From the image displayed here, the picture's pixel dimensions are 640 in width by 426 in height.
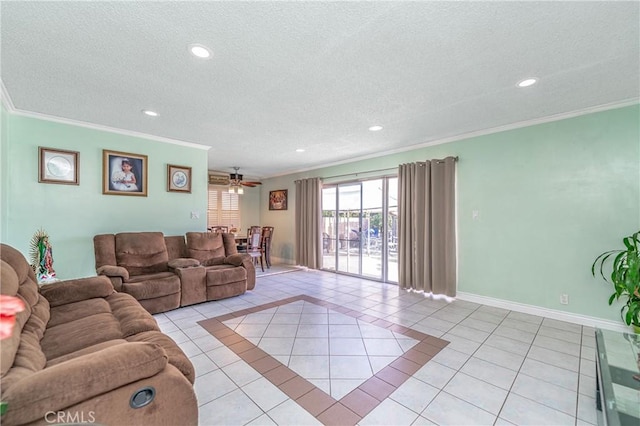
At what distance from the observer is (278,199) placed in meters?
7.70

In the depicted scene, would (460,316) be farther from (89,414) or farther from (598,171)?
(89,414)

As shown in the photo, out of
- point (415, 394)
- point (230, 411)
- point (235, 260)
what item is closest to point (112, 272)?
point (235, 260)

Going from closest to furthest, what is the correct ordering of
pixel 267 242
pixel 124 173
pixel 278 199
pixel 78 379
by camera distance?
pixel 78 379
pixel 124 173
pixel 267 242
pixel 278 199

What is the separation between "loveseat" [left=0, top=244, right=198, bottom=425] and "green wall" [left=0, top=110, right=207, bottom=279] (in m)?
2.05

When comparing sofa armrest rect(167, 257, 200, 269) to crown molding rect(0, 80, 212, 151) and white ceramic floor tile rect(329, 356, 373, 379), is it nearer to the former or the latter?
crown molding rect(0, 80, 212, 151)

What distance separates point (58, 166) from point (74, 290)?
6.84ft

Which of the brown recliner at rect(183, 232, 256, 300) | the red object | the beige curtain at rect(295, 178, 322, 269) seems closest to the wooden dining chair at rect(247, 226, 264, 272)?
the beige curtain at rect(295, 178, 322, 269)

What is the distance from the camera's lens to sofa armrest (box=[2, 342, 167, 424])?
0.97 meters

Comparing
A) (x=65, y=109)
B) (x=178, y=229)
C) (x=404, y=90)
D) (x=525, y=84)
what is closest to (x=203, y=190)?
(x=178, y=229)

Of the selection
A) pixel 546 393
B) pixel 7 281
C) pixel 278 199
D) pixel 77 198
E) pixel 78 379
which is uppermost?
pixel 278 199

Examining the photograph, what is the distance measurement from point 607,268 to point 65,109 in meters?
6.47

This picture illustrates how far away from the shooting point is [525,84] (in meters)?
2.57

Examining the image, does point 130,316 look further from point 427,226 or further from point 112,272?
point 427,226

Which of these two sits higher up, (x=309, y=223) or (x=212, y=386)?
(x=309, y=223)
